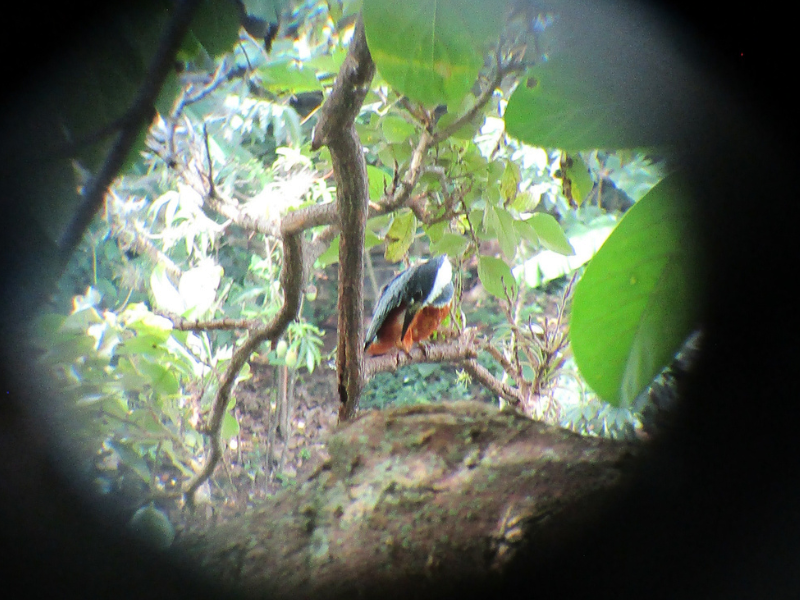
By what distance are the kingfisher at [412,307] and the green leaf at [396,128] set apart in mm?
355

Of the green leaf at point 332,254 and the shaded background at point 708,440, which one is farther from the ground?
the green leaf at point 332,254

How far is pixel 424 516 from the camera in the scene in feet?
0.92

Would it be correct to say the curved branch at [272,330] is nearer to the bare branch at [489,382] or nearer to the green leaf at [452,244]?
the green leaf at [452,244]

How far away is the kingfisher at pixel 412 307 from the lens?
1.05m

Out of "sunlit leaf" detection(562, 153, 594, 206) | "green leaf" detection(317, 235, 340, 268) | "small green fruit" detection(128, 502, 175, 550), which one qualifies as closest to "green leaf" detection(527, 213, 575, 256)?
"sunlit leaf" detection(562, 153, 594, 206)

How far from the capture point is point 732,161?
280 mm

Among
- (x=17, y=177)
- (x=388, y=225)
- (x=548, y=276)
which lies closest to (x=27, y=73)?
(x=17, y=177)

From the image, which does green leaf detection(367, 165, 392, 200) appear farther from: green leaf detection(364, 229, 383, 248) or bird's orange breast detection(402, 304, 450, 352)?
bird's orange breast detection(402, 304, 450, 352)

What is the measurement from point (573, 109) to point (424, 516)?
30 centimetres

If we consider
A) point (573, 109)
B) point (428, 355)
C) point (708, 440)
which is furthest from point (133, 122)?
point (428, 355)

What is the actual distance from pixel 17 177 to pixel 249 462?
0.65 metres

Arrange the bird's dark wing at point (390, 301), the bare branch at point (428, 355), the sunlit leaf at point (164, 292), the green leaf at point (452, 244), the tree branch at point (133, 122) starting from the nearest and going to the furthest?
the tree branch at point (133, 122), the sunlit leaf at point (164, 292), the green leaf at point (452, 244), the bare branch at point (428, 355), the bird's dark wing at point (390, 301)

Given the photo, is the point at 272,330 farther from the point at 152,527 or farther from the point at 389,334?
the point at 152,527

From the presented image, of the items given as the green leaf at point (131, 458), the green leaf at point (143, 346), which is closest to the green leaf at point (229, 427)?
the green leaf at point (143, 346)
